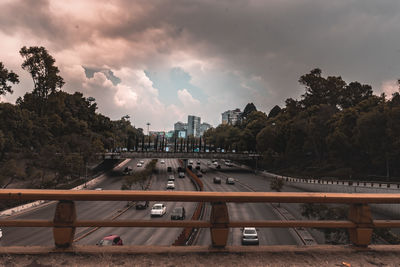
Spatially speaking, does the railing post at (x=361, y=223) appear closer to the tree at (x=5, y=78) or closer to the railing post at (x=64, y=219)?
the railing post at (x=64, y=219)

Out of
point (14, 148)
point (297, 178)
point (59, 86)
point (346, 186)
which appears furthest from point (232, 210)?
point (59, 86)

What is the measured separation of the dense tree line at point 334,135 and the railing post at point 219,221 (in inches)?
1764

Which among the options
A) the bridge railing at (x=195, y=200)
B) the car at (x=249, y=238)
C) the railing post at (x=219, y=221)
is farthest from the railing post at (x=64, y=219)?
the car at (x=249, y=238)

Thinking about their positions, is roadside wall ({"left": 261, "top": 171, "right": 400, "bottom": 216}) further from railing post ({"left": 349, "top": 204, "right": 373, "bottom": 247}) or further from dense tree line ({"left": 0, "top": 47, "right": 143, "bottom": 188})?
dense tree line ({"left": 0, "top": 47, "right": 143, "bottom": 188})

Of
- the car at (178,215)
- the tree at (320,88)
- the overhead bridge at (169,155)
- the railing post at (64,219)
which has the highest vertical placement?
the tree at (320,88)

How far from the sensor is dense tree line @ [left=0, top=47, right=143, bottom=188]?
41.3 metres

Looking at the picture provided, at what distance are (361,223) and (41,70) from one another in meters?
66.4

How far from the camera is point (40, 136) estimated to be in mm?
51844

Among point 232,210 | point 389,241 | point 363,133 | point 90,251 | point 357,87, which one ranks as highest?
point 357,87

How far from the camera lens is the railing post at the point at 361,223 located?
3.71 m

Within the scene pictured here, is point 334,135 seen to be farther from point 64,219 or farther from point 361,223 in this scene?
point 64,219

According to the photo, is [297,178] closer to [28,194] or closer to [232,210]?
[232,210]

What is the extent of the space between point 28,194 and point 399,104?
160ft

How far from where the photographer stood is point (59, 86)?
59594 millimetres
